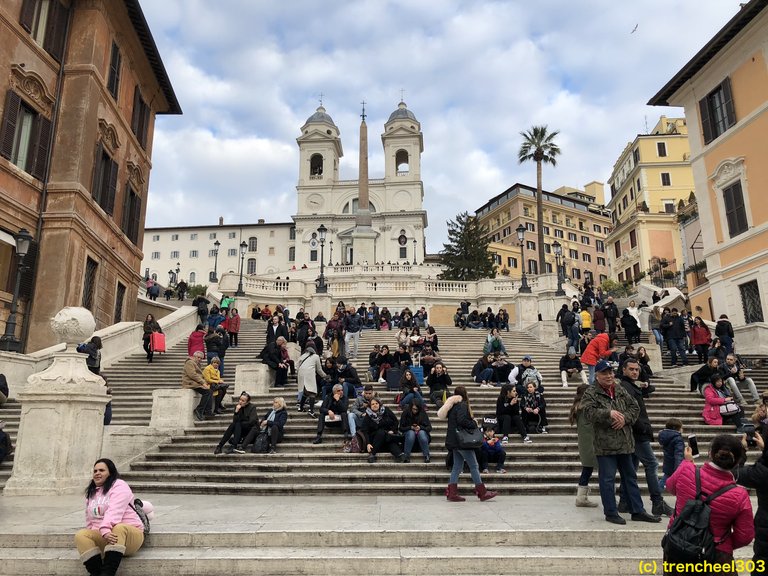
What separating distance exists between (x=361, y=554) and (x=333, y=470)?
4.21 meters

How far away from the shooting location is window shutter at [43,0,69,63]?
62.8 ft

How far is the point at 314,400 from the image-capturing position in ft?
40.6

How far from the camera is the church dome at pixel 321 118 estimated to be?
278ft

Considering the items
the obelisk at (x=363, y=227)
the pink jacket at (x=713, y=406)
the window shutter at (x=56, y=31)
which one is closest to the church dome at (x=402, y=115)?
the obelisk at (x=363, y=227)

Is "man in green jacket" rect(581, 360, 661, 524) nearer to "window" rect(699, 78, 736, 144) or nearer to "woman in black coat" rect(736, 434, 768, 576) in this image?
"woman in black coat" rect(736, 434, 768, 576)

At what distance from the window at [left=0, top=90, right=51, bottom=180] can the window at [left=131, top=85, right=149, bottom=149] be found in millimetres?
6154

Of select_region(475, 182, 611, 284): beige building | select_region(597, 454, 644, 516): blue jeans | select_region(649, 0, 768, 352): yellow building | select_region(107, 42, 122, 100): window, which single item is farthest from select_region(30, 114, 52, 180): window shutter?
select_region(475, 182, 611, 284): beige building

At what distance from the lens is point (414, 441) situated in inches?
387

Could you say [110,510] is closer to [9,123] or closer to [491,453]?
[491,453]

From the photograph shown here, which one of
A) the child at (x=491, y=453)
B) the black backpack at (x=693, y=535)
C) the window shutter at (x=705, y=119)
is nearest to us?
the black backpack at (x=693, y=535)

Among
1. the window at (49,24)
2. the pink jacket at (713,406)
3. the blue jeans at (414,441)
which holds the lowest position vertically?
the blue jeans at (414,441)

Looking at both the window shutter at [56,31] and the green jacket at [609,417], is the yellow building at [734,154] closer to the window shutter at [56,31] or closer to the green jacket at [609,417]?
the green jacket at [609,417]

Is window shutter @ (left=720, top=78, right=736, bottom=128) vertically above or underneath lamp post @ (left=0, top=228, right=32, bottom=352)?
above

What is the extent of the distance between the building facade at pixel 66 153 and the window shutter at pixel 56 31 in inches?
1.3
